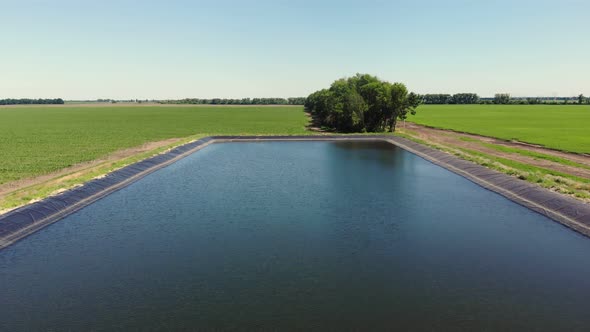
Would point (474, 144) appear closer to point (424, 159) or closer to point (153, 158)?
point (424, 159)

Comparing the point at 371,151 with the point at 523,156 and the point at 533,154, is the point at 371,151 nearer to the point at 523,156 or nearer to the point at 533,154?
the point at 523,156

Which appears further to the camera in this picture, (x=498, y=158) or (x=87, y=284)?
(x=498, y=158)

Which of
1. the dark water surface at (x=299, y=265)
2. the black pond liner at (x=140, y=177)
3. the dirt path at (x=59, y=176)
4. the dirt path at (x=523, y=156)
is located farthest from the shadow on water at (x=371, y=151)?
the dirt path at (x=59, y=176)

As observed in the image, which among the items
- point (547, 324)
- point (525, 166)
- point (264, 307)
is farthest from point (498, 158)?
point (264, 307)

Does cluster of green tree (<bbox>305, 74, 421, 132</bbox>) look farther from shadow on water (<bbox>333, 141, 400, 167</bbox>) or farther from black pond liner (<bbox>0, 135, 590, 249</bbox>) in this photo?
black pond liner (<bbox>0, 135, 590, 249</bbox>)

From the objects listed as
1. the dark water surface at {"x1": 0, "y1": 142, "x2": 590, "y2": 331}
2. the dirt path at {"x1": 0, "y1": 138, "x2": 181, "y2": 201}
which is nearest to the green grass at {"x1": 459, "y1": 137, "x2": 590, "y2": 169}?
the dark water surface at {"x1": 0, "y1": 142, "x2": 590, "y2": 331}

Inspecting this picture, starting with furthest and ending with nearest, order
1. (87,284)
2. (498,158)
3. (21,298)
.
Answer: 1. (498,158)
2. (87,284)
3. (21,298)

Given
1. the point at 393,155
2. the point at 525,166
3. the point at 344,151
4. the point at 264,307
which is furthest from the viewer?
the point at 344,151
